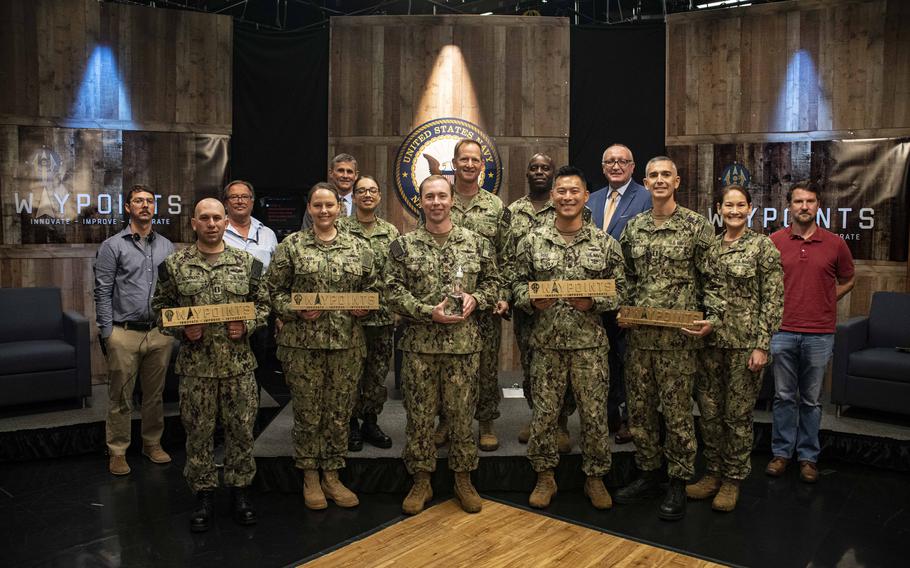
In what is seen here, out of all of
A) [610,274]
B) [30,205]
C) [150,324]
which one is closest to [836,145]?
[610,274]

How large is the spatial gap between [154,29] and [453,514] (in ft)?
17.4

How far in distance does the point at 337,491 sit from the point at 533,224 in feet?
6.50

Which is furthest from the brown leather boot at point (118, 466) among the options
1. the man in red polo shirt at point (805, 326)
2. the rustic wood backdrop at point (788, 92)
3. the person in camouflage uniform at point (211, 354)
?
the rustic wood backdrop at point (788, 92)

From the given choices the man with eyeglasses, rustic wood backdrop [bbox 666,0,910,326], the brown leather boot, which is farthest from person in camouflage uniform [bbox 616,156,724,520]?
the brown leather boot

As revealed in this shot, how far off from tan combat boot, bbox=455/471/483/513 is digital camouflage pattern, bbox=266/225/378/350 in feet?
3.10

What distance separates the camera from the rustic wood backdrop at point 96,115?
21.5 ft

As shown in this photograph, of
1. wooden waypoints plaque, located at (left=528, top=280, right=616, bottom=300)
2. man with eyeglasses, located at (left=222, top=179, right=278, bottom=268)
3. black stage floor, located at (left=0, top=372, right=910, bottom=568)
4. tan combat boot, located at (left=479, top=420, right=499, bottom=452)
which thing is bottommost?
black stage floor, located at (left=0, top=372, right=910, bottom=568)

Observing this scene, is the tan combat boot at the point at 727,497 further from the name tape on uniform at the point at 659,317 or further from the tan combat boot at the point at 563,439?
the name tape on uniform at the point at 659,317

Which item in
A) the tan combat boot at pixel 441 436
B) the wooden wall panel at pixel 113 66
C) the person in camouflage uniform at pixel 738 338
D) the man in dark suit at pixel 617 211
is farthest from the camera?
the wooden wall panel at pixel 113 66

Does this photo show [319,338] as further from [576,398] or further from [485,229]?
[576,398]

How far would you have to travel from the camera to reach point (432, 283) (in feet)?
13.3

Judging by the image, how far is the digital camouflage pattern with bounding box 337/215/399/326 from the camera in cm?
438

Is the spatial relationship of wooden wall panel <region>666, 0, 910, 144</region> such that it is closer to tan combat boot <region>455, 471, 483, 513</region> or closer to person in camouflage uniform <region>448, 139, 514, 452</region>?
person in camouflage uniform <region>448, 139, 514, 452</region>

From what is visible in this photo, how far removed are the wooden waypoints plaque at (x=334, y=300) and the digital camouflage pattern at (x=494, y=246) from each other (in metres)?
0.76
